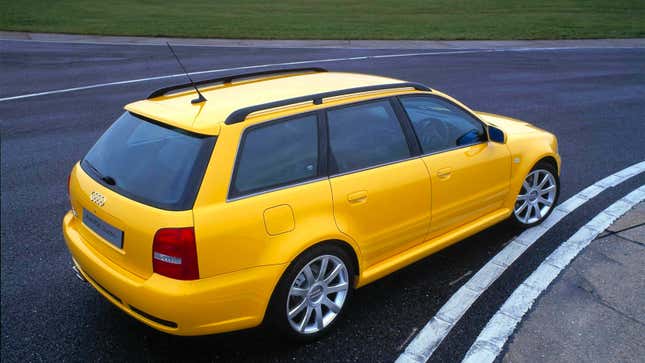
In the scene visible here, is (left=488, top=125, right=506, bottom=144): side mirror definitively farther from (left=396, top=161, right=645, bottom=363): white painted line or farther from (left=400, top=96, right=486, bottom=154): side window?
(left=396, top=161, right=645, bottom=363): white painted line

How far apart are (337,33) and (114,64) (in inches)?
355

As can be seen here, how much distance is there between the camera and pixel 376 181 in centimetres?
386

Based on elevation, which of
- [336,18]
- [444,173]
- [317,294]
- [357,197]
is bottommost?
[336,18]

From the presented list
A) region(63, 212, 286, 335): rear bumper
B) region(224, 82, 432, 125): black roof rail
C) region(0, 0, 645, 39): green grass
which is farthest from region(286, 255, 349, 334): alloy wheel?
region(0, 0, 645, 39): green grass

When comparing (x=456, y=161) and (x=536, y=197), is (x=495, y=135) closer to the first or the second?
(x=456, y=161)

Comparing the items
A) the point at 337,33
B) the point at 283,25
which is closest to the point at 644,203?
the point at 337,33

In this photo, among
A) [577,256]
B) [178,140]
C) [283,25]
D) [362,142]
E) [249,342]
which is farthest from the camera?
[283,25]

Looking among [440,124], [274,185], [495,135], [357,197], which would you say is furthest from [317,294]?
[495,135]

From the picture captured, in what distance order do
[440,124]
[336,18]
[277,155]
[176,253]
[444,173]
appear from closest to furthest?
[176,253] < [277,155] < [444,173] < [440,124] < [336,18]

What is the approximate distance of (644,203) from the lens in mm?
5777

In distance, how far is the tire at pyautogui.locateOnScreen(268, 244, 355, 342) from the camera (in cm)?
342

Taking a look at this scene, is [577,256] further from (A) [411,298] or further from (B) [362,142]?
(B) [362,142]

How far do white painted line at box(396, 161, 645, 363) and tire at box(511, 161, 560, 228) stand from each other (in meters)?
0.10

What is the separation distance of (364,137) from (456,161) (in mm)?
884
